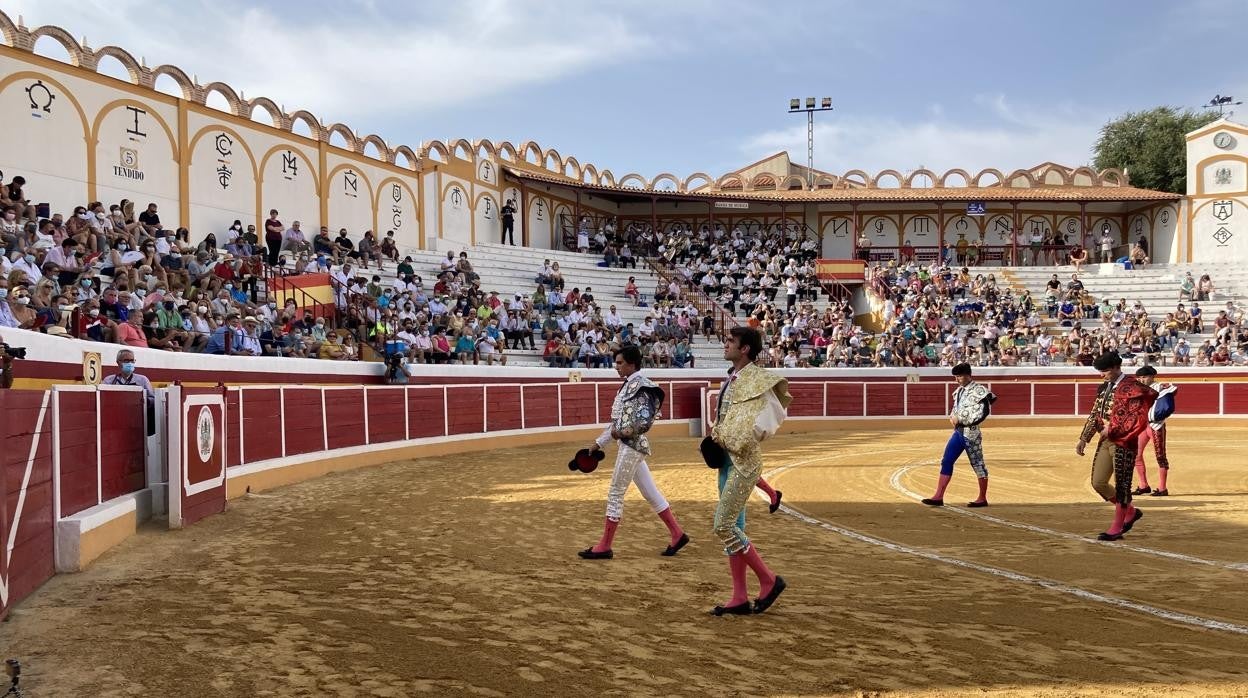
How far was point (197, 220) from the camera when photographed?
66.2ft

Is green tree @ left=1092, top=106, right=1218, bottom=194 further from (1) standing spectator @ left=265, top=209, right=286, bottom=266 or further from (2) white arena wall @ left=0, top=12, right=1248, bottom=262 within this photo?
(1) standing spectator @ left=265, top=209, right=286, bottom=266

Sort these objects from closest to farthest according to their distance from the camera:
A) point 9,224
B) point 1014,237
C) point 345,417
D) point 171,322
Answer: point 171,322
point 9,224
point 345,417
point 1014,237

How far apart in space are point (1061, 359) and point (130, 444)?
2227cm

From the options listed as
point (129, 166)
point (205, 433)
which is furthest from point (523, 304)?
point (205, 433)

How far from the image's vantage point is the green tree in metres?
48.2

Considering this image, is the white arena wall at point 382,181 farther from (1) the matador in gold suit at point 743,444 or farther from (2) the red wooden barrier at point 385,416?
(1) the matador in gold suit at point 743,444

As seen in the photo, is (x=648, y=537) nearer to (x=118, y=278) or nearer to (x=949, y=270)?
(x=118, y=278)

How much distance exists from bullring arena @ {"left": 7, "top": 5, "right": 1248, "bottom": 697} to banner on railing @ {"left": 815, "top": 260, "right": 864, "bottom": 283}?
11.0 feet

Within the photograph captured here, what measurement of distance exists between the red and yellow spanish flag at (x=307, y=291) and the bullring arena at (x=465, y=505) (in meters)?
0.13

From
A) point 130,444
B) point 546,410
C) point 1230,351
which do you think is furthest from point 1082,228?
point 130,444

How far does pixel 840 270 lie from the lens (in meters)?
30.2

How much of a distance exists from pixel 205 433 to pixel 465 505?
252 cm

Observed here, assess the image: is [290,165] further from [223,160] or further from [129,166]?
[129,166]

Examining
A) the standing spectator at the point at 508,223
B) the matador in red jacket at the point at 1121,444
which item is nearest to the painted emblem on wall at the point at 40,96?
the standing spectator at the point at 508,223
